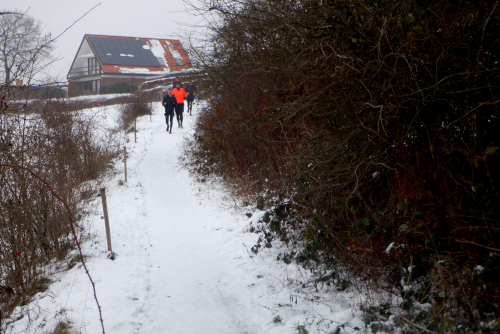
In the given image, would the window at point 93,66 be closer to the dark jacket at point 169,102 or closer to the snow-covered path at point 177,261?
the dark jacket at point 169,102

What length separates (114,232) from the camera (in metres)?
7.57

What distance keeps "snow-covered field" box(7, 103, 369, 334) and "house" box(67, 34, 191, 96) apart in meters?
33.9

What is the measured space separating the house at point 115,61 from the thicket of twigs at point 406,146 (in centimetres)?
3667

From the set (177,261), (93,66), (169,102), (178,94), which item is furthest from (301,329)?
(93,66)

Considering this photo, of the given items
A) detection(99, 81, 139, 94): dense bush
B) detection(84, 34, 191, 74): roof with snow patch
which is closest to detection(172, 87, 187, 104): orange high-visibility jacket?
detection(99, 81, 139, 94): dense bush

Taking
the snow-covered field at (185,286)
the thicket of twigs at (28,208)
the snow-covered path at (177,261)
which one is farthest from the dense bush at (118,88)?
the thicket of twigs at (28,208)

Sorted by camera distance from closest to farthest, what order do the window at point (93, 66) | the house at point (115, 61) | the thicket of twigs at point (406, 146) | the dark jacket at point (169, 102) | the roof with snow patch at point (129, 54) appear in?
1. the thicket of twigs at point (406, 146)
2. the dark jacket at point (169, 102)
3. the house at point (115, 61)
4. the roof with snow patch at point (129, 54)
5. the window at point (93, 66)

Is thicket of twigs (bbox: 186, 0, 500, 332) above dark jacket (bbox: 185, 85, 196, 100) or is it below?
below

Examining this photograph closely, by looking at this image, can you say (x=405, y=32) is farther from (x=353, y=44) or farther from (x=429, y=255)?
(x=429, y=255)

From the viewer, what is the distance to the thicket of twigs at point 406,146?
361 centimetres

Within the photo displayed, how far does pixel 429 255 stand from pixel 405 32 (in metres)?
2.25

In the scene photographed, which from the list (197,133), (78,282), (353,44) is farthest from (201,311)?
(197,133)

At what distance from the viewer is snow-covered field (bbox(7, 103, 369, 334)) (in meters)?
4.53

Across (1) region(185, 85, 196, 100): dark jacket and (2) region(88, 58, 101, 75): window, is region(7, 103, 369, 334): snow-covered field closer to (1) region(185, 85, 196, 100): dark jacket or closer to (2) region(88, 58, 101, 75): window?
(1) region(185, 85, 196, 100): dark jacket
